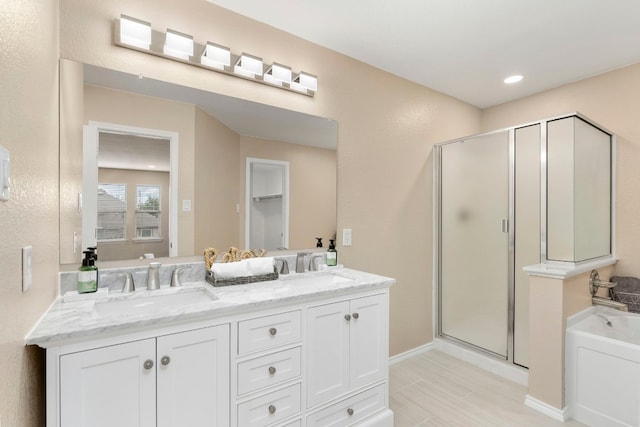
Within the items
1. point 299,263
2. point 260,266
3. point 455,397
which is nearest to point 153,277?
point 260,266

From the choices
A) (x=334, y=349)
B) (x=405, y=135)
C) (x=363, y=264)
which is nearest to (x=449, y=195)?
(x=405, y=135)

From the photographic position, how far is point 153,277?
1592 millimetres

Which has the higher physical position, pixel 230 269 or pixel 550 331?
pixel 230 269

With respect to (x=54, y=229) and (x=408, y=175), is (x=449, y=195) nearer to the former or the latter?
(x=408, y=175)

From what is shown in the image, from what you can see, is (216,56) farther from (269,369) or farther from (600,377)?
(600,377)

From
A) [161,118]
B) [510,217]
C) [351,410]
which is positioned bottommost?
[351,410]

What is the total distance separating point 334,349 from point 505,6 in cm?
222

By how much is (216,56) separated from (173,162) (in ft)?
2.15

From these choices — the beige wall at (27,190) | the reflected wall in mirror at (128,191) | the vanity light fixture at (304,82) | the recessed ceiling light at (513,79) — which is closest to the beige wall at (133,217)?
the reflected wall in mirror at (128,191)

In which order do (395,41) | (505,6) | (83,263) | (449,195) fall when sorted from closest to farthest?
(83,263) < (505,6) < (395,41) < (449,195)

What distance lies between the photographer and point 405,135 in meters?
2.84

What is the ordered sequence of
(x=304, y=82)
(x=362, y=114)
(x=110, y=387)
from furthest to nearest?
(x=362, y=114), (x=304, y=82), (x=110, y=387)

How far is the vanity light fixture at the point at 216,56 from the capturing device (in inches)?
69.1

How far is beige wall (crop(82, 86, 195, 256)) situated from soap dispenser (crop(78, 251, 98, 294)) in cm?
38
